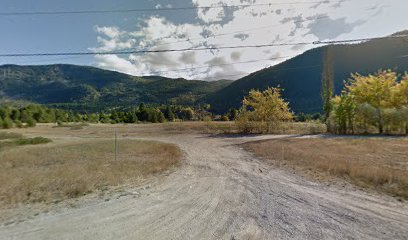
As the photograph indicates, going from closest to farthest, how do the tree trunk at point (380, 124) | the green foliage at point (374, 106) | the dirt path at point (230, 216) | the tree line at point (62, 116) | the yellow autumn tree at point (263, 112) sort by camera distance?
1. the dirt path at point (230, 216)
2. the green foliage at point (374, 106)
3. the tree trunk at point (380, 124)
4. the yellow autumn tree at point (263, 112)
5. the tree line at point (62, 116)

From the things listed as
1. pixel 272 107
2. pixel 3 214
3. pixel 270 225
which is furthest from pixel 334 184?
pixel 272 107

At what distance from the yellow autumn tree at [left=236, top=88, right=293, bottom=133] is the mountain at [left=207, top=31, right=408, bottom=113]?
290 feet

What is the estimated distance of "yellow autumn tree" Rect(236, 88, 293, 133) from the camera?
32.0m

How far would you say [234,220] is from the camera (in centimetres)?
525

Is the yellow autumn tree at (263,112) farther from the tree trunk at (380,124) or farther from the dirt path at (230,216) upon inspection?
the dirt path at (230,216)

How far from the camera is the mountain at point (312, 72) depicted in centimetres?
11854

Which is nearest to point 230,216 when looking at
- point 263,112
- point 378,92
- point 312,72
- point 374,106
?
point 263,112

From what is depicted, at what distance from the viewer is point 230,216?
18.0ft

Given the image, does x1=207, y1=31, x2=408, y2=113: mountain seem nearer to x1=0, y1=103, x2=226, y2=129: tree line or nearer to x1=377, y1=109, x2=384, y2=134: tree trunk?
x1=0, y1=103, x2=226, y2=129: tree line

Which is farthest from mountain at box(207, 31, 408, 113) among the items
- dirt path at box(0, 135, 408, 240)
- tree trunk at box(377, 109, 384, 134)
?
dirt path at box(0, 135, 408, 240)

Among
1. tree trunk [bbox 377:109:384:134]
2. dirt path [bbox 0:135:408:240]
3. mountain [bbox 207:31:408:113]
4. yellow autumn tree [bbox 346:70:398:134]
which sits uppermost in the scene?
mountain [bbox 207:31:408:113]

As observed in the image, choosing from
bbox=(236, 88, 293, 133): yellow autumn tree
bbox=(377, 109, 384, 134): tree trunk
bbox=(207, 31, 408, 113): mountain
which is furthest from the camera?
bbox=(207, 31, 408, 113): mountain

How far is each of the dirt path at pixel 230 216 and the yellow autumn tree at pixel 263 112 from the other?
24.7 meters

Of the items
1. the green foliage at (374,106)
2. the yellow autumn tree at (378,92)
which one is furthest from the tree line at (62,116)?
the yellow autumn tree at (378,92)
